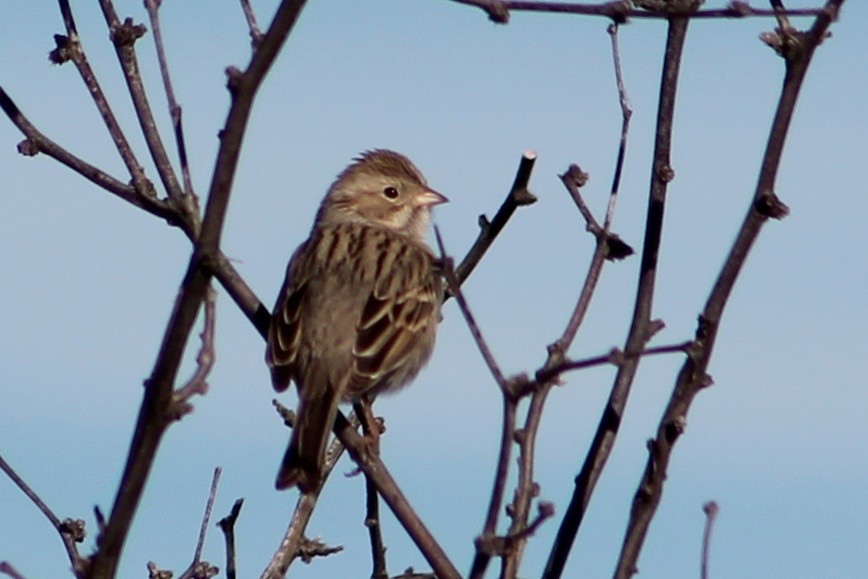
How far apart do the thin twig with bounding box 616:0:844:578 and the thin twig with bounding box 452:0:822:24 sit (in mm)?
282

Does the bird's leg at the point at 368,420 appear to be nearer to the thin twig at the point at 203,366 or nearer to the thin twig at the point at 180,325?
the thin twig at the point at 203,366

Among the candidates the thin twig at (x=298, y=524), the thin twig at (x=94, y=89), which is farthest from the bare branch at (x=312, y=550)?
the thin twig at (x=94, y=89)

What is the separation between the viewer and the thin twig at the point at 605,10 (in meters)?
4.04

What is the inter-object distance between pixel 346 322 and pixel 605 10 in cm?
382

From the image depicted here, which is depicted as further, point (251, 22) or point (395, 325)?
point (395, 325)

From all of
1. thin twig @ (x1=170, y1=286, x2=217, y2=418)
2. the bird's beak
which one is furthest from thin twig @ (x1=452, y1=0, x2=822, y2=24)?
the bird's beak

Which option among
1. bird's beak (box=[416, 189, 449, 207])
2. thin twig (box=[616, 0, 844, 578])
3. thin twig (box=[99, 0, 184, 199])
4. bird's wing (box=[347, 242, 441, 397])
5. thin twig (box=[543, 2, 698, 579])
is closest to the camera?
thin twig (box=[616, 0, 844, 578])

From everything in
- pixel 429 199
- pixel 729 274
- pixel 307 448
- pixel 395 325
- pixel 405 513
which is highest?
pixel 429 199

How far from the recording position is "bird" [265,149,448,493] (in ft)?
22.3

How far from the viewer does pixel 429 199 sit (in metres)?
9.70

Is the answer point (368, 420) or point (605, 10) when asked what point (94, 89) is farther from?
point (605, 10)

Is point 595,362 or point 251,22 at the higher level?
point 251,22

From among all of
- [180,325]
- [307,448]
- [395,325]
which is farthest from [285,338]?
[180,325]

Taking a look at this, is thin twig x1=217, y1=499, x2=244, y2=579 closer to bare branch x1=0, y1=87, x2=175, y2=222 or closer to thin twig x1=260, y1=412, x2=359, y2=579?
thin twig x1=260, y1=412, x2=359, y2=579
